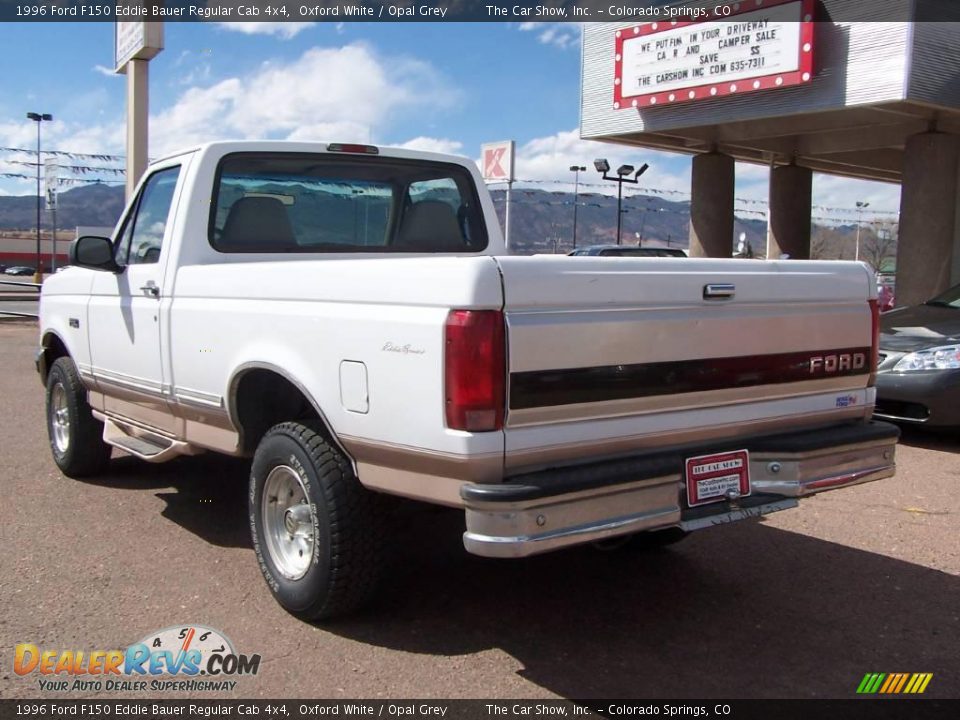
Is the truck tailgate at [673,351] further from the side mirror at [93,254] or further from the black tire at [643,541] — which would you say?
the side mirror at [93,254]

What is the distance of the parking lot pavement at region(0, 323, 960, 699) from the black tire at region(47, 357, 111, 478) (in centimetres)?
29

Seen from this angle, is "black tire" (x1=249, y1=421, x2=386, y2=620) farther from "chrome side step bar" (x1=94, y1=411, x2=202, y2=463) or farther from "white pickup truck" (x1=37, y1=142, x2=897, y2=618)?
"chrome side step bar" (x1=94, y1=411, x2=202, y2=463)

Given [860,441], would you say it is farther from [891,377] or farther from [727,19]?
[727,19]

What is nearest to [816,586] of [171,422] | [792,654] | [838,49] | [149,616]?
[792,654]

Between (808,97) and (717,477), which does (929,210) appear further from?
(717,477)

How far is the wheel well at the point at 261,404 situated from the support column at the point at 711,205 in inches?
555

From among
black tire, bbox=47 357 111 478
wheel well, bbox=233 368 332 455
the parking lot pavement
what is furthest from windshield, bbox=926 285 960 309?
black tire, bbox=47 357 111 478

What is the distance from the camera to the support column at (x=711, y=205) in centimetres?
1730

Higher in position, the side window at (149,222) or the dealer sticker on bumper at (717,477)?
the side window at (149,222)

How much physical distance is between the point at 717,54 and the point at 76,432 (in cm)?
1161

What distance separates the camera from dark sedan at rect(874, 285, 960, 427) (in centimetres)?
723

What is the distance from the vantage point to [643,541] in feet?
15.4
